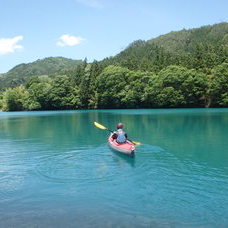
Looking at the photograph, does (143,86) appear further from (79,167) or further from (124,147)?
(79,167)

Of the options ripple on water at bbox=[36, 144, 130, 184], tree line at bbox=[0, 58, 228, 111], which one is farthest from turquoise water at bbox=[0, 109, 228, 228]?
tree line at bbox=[0, 58, 228, 111]

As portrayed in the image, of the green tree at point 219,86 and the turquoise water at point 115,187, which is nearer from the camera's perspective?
the turquoise water at point 115,187

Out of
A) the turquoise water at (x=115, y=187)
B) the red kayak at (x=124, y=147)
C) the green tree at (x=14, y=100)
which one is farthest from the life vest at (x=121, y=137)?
the green tree at (x=14, y=100)

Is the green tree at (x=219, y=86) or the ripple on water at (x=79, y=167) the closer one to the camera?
the ripple on water at (x=79, y=167)

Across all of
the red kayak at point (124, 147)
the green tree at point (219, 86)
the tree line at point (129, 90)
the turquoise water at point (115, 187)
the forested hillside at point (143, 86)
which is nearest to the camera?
the turquoise water at point (115, 187)

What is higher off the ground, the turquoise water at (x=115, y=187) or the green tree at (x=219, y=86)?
the green tree at (x=219, y=86)

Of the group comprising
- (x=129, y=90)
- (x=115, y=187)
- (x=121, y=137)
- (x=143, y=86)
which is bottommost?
(x=115, y=187)

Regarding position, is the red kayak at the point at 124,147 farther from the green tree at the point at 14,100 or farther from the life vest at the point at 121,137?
the green tree at the point at 14,100

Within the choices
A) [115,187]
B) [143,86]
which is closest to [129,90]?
[143,86]

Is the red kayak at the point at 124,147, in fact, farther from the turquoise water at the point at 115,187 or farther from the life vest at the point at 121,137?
the turquoise water at the point at 115,187

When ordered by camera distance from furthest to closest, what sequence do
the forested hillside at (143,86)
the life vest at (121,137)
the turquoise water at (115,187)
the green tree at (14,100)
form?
1. the green tree at (14,100)
2. the forested hillside at (143,86)
3. the life vest at (121,137)
4. the turquoise water at (115,187)

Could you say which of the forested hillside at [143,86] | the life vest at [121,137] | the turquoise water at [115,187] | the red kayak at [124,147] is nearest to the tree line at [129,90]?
the forested hillside at [143,86]

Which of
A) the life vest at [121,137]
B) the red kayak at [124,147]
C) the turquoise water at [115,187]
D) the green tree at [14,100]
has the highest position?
the green tree at [14,100]

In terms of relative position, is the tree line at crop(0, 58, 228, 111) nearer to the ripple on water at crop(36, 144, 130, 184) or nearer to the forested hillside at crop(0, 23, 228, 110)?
the forested hillside at crop(0, 23, 228, 110)
